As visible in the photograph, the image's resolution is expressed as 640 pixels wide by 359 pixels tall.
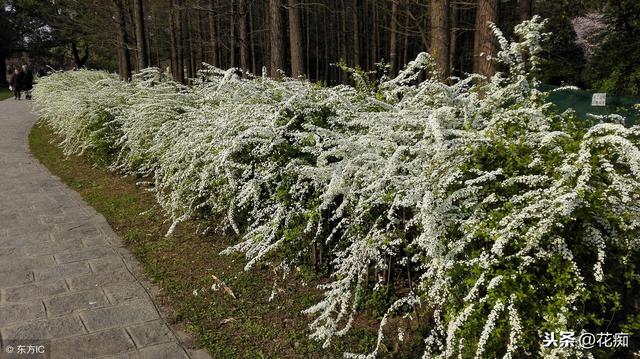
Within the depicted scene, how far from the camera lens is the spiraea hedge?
2.14m

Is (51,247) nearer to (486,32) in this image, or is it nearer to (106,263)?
(106,263)

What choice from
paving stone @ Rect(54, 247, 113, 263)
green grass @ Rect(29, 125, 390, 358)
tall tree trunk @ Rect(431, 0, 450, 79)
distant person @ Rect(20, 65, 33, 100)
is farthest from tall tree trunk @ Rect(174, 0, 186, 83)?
paving stone @ Rect(54, 247, 113, 263)

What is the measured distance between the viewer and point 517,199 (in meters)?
2.30

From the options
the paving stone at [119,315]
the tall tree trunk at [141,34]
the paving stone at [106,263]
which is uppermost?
the tall tree trunk at [141,34]

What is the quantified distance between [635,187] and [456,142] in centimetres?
92

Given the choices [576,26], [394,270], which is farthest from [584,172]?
[576,26]

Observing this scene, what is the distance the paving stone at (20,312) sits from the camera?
3205 millimetres

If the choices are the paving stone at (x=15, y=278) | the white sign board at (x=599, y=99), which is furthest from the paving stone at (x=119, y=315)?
the white sign board at (x=599, y=99)

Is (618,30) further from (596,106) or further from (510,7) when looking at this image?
(510,7)

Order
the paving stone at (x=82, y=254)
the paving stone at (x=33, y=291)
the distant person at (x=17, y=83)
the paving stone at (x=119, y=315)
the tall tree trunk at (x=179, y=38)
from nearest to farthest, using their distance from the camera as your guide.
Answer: the paving stone at (x=119, y=315)
the paving stone at (x=33, y=291)
the paving stone at (x=82, y=254)
the tall tree trunk at (x=179, y=38)
the distant person at (x=17, y=83)

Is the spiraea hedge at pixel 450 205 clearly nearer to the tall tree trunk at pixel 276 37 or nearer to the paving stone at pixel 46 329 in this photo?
the paving stone at pixel 46 329

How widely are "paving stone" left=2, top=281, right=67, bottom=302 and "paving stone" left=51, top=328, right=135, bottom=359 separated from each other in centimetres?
74

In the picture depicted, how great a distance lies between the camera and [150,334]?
3055mm

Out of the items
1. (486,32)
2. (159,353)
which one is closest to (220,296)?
(159,353)
